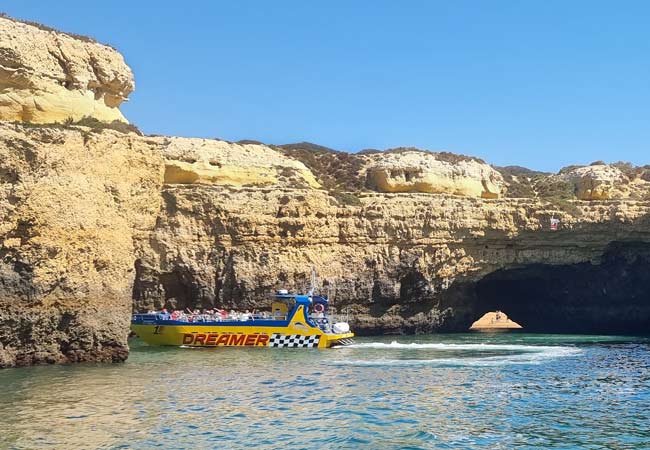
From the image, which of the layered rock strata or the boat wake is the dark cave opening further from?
the boat wake

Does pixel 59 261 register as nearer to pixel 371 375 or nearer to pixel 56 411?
pixel 56 411

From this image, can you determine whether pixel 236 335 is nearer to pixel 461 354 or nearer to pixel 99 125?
pixel 461 354

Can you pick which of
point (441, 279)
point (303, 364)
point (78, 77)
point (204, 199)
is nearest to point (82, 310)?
point (303, 364)

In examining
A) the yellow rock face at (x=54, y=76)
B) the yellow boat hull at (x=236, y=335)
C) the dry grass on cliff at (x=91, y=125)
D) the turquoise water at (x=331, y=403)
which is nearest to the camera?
the turquoise water at (x=331, y=403)

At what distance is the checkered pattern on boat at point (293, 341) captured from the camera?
34.8 m

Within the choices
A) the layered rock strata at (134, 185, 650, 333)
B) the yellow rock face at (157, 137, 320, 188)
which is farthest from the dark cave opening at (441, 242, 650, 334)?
the yellow rock face at (157, 137, 320, 188)

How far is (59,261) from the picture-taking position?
23.7 meters

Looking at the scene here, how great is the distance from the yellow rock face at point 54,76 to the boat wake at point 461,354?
1552 centimetres

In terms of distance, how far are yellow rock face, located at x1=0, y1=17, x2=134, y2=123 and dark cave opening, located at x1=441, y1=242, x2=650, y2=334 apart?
82.5ft

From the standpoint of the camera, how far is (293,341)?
35031 millimetres

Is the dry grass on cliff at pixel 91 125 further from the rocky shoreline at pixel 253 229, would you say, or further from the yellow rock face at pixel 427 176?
the yellow rock face at pixel 427 176

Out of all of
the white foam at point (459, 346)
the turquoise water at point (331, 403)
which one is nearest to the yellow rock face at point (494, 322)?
the white foam at point (459, 346)

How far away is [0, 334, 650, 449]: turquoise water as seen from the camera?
13.5 metres

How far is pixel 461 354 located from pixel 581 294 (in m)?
23.3
